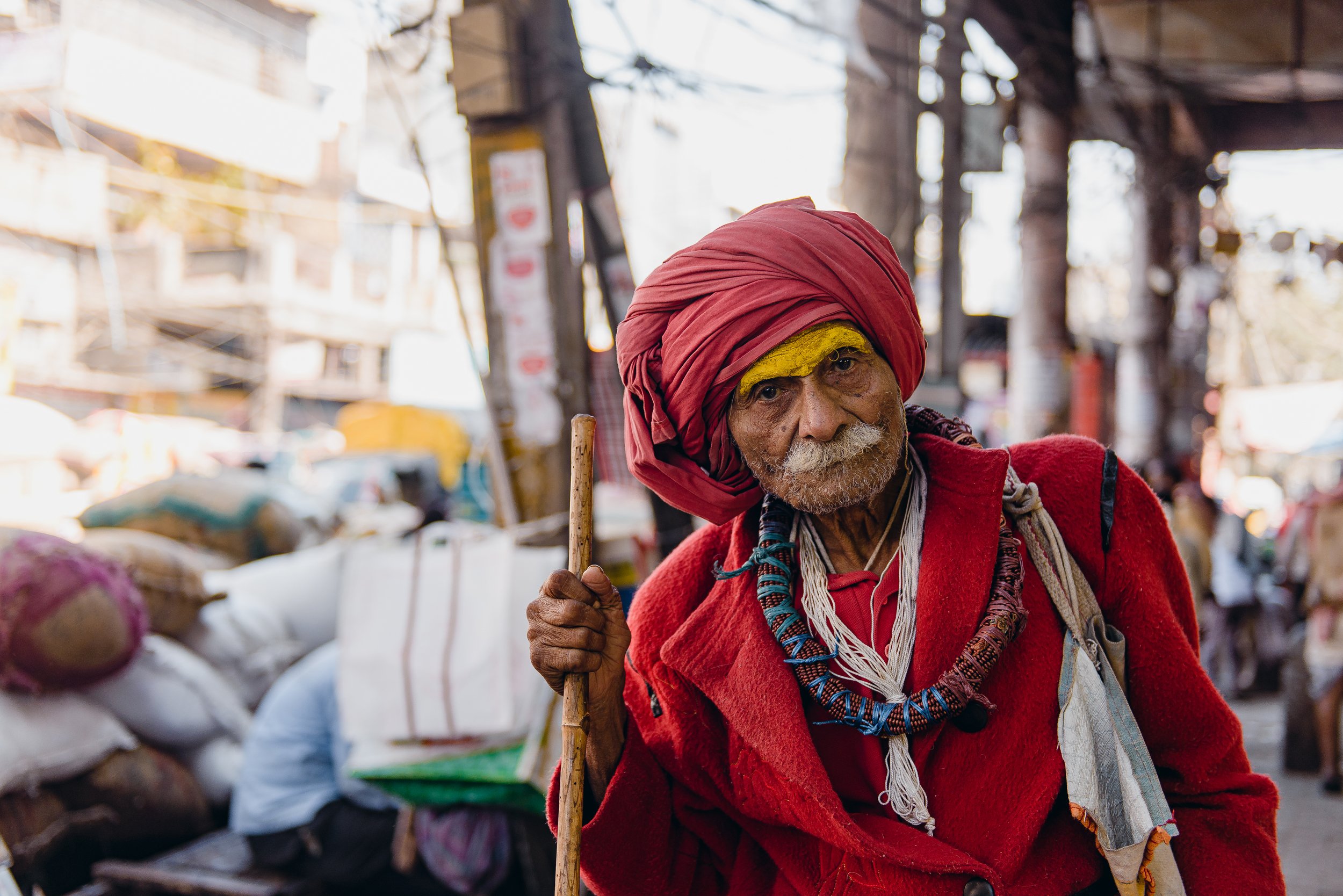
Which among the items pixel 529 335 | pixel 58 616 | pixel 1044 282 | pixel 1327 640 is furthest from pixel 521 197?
pixel 1327 640

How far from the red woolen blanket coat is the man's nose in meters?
0.23

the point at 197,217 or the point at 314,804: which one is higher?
the point at 197,217

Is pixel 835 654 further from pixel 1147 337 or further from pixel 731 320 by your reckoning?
pixel 1147 337

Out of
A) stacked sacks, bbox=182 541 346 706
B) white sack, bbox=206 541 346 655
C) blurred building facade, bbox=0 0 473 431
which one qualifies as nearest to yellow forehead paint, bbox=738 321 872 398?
stacked sacks, bbox=182 541 346 706

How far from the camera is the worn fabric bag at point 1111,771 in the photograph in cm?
135

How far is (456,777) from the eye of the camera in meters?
3.04

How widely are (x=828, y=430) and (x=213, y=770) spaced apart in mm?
3709

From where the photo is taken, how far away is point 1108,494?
1530 millimetres

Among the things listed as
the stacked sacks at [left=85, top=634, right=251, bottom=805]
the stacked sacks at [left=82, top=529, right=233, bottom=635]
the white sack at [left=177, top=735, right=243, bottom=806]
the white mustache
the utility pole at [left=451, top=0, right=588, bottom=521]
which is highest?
the utility pole at [left=451, top=0, right=588, bottom=521]

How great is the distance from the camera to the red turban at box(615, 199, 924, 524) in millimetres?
1486

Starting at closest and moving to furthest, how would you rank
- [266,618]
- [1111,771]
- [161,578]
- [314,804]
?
[1111,771]
[314,804]
[161,578]
[266,618]

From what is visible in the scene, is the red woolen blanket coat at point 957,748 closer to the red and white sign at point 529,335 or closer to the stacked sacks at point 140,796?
the red and white sign at point 529,335

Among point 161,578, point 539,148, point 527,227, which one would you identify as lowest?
point 161,578

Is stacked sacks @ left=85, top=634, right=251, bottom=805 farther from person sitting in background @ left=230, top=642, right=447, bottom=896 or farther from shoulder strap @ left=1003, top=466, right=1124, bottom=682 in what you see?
shoulder strap @ left=1003, top=466, right=1124, bottom=682
